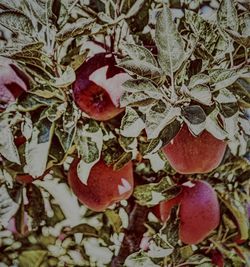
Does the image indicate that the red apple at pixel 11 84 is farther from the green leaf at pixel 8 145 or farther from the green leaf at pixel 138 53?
the green leaf at pixel 138 53

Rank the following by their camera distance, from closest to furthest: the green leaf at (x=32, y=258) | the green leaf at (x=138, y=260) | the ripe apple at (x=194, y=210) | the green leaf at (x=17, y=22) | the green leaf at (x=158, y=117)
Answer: the green leaf at (x=158, y=117) → the green leaf at (x=17, y=22) → the green leaf at (x=138, y=260) → the ripe apple at (x=194, y=210) → the green leaf at (x=32, y=258)

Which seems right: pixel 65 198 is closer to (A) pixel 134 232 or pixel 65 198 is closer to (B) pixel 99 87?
(A) pixel 134 232

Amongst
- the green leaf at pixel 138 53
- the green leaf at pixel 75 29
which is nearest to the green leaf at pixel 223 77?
the green leaf at pixel 138 53

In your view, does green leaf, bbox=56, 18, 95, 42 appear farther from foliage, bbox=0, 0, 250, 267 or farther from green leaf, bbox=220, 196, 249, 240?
green leaf, bbox=220, 196, 249, 240

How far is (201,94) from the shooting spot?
3.05ft

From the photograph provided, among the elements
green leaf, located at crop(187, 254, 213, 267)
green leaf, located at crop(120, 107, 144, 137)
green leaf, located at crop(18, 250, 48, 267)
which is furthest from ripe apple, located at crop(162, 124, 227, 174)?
green leaf, located at crop(18, 250, 48, 267)

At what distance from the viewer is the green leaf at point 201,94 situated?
0.92 meters

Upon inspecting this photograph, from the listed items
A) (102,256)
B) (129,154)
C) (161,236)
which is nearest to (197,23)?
(129,154)

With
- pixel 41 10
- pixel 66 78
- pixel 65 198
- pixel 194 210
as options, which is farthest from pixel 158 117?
pixel 65 198

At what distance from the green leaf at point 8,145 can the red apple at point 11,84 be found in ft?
0.33

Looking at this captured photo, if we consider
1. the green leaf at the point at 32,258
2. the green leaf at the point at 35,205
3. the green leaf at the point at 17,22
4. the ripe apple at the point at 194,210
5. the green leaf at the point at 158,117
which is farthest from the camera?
the green leaf at the point at 32,258

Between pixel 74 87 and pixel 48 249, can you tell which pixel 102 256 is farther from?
pixel 74 87

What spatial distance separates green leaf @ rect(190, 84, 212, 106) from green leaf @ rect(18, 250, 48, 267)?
770 mm

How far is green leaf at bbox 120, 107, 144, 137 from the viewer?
3.24ft
